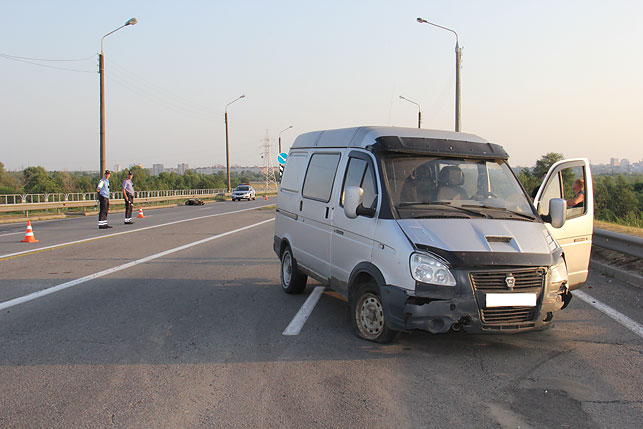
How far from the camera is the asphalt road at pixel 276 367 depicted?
378cm

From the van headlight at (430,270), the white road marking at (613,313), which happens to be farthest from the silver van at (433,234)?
the white road marking at (613,313)

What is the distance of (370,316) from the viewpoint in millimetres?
5500

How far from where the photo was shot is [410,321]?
4871 mm

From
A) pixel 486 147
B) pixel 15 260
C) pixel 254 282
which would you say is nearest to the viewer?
pixel 486 147

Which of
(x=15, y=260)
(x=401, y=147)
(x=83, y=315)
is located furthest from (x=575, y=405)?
(x=15, y=260)

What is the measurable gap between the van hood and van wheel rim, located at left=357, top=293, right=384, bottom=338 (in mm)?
832

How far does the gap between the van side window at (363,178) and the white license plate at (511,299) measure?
4.85ft

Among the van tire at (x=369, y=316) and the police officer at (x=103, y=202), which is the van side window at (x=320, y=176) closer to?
the van tire at (x=369, y=316)

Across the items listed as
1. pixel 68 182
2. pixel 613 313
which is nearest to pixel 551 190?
pixel 613 313

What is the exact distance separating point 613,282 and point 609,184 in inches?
2548

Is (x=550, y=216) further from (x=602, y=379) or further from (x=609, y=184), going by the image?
(x=609, y=184)

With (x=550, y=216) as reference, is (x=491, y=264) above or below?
below

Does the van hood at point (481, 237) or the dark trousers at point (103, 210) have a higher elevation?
the van hood at point (481, 237)

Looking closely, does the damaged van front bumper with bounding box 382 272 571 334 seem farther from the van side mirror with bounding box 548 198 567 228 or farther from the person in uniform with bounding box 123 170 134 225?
the person in uniform with bounding box 123 170 134 225
